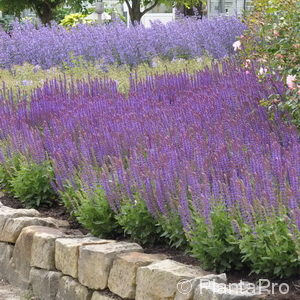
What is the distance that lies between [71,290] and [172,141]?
117 cm

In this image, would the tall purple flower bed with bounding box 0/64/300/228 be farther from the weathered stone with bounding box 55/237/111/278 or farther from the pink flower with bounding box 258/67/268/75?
the weathered stone with bounding box 55/237/111/278

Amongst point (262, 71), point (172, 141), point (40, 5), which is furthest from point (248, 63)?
point (40, 5)

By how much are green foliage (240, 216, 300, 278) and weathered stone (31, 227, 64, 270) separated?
1553 millimetres

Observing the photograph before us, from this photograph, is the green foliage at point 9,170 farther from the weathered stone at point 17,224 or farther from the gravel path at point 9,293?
the gravel path at point 9,293

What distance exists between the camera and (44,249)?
5227 mm

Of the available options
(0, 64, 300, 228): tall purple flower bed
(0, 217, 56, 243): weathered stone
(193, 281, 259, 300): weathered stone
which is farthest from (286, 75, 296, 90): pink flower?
(193, 281, 259, 300): weathered stone

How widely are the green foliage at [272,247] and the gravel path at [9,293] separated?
6.37 feet

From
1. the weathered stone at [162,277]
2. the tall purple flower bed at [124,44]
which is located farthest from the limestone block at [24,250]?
the tall purple flower bed at [124,44]

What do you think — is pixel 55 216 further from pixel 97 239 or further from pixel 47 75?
pixel 47 75

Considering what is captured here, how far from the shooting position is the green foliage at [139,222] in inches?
190

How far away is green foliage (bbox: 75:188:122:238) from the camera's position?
202 inches

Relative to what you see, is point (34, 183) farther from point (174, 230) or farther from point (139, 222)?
point (174, 230)

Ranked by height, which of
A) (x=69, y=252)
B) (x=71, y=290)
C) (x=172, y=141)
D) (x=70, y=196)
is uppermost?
(x=172, y=141)

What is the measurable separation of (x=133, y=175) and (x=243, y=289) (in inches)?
56.4
